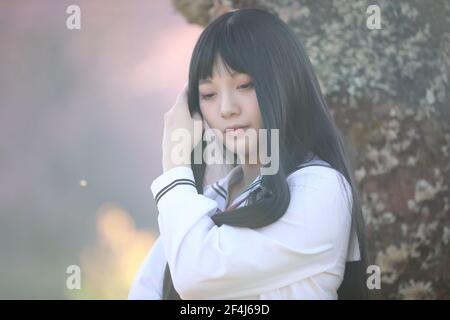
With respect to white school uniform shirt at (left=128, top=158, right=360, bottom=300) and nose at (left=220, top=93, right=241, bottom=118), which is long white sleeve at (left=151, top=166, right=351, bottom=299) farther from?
nose at (left=220, top=93, right=241, bottom=118)

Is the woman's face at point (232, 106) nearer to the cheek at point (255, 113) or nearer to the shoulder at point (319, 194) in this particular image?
the cheek at point (255, 113)

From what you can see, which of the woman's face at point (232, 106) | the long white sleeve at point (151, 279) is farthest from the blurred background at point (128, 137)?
the woman's face at point (232, 106)

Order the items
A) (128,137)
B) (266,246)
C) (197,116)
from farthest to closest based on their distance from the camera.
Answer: (128,137), (197,116), (266,246)

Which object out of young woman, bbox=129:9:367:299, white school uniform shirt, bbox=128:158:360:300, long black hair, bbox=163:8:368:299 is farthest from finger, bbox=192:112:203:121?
white school uniform shirt, bbox=128:158:360:300

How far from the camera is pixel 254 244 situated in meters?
1.27

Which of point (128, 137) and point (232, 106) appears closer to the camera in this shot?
point (232, 106)

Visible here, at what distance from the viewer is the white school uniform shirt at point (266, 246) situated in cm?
126

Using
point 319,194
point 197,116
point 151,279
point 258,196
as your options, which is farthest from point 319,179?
point 151,279

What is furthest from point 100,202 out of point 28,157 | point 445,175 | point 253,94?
point 445,175

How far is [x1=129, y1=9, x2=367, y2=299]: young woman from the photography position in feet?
4.17

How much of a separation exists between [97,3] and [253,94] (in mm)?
955

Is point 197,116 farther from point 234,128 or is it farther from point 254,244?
point 254,244

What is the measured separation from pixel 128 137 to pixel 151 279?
0.77 m
